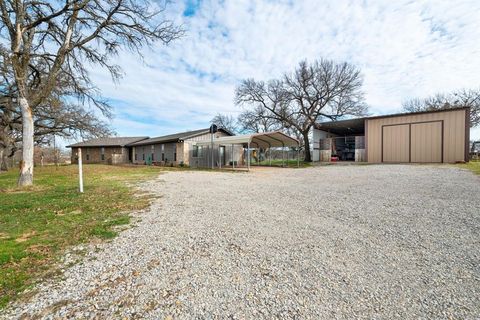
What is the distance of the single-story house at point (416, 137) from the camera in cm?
1450

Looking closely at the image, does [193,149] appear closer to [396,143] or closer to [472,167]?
[396,143]

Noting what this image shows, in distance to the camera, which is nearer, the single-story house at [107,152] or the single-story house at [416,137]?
the single-story house at [416,137]

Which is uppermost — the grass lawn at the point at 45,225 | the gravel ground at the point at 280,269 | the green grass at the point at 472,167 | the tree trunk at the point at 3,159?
the tree trunk at the point at 3,159

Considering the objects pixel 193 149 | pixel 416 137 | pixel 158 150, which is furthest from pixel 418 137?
pixel 158 150

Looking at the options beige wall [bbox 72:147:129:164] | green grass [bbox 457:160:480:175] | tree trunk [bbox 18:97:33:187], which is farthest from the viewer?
beige wall [bbox 72:147:129:164]

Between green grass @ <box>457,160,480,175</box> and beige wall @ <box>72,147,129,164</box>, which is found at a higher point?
beige wall @ <box>72,147,129,164</box>

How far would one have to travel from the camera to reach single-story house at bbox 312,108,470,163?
1450 cm

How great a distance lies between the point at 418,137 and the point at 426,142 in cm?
58

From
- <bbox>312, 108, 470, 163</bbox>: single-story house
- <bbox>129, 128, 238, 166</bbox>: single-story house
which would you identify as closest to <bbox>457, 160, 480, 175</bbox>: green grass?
<bbox>312, 108, 470, 163</bbox>: single-story house

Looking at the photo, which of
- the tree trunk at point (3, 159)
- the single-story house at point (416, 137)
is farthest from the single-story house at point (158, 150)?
the single-story house at point (416, 137)

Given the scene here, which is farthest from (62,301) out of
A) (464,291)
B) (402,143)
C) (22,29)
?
(402,143)

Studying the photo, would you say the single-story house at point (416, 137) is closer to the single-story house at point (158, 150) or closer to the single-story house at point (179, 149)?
the single-story house at point (158, 150)

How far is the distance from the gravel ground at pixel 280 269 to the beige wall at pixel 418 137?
45.1ft

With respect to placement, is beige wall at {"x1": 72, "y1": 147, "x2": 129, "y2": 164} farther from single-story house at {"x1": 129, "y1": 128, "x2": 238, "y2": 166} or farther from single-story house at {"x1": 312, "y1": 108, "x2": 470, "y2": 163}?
single-story house at {"x1": 312, "y1": 108, "x2": 470, "y2": 163}
